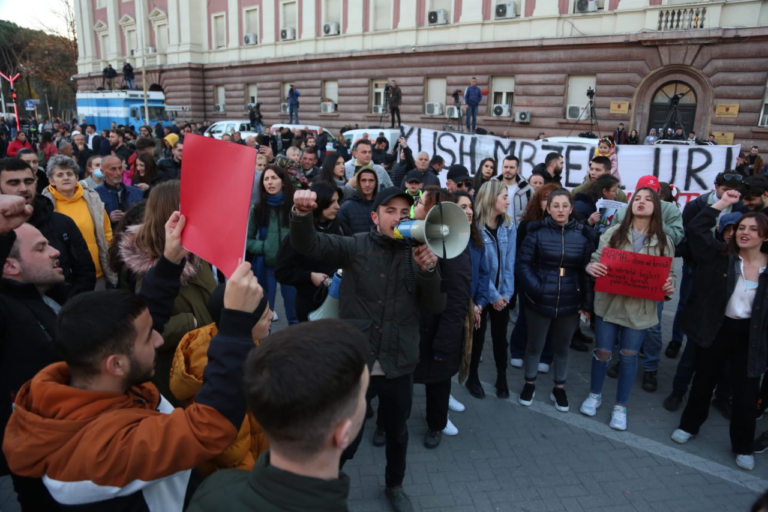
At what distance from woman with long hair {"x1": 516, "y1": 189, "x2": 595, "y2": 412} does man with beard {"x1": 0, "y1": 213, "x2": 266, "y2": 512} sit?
3.20 meters

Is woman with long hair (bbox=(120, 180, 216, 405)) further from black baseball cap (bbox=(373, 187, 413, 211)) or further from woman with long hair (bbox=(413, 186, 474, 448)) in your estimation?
woman with long hair (bbox=(413, 186, 474, 448))

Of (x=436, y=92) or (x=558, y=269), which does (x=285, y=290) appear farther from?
(x=436, y=92)

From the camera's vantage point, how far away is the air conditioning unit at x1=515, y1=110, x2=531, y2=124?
1995 cm

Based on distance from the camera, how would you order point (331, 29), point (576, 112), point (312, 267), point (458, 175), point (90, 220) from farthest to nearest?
1. point (331, 29)
2. point (576, 112)
3. point (458, 175)
4. point (90, 220)
5. point (312, 267)

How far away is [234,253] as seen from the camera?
1.73 meters

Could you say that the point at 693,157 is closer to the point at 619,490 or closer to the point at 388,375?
the point at 619,490

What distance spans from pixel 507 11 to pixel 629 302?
18.4 meters

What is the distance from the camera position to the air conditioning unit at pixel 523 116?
65.5 feet

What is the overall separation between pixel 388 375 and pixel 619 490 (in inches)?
74.4

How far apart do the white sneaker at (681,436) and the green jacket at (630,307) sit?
86cm

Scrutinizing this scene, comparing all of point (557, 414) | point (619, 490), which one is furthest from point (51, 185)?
point (619, 490)

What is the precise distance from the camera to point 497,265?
4.68 meters

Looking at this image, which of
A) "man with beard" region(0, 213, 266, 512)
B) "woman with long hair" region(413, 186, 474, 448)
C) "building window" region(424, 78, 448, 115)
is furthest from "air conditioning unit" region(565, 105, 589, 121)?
"man with beard" region(0, 213, 266, 512)

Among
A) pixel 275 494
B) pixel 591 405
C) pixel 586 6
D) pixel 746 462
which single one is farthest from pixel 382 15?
pixel 275 494
